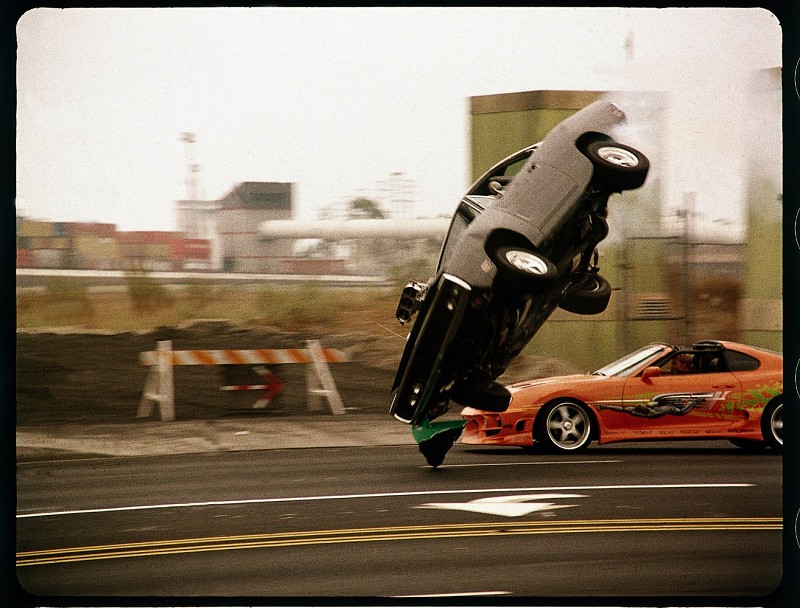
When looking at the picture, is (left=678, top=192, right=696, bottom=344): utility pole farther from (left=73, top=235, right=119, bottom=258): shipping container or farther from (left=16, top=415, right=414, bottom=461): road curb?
(left=73, top=235, right=119, bottom=258): shipping container

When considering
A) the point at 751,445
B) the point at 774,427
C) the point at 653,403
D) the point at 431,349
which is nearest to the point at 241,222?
the point at 431,349

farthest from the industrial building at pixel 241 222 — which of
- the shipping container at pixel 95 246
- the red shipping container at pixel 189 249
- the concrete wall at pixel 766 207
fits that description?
the concrete wall at pixel 766 207

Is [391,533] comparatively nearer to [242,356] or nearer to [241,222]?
[242,356]

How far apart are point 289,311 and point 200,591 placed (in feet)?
4.48

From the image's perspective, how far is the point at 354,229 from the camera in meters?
4.84

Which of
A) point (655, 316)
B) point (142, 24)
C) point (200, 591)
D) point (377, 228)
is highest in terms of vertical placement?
point (142, 24)

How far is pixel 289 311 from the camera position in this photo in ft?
16.0

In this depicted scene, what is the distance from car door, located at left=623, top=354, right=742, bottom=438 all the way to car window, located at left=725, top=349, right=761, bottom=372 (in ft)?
2.25

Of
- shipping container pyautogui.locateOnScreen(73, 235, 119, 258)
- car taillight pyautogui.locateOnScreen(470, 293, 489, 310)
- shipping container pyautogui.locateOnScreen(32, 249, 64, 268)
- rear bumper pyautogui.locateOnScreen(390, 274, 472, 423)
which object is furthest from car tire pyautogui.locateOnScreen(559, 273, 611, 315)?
shipping container pyautogui.locateOnScreen(32, 249, 64, 268)

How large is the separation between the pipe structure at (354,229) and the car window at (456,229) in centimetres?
4

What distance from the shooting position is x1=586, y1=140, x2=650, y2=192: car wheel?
461 cm

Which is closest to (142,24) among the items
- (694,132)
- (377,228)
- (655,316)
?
(377,228)
